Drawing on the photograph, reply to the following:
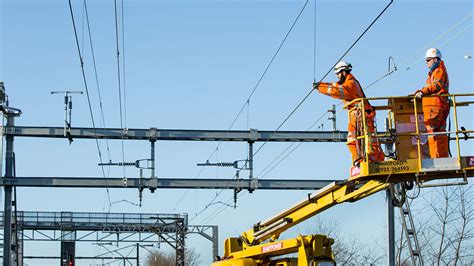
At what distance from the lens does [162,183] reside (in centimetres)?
3484

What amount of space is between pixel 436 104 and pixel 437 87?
33 centimetres

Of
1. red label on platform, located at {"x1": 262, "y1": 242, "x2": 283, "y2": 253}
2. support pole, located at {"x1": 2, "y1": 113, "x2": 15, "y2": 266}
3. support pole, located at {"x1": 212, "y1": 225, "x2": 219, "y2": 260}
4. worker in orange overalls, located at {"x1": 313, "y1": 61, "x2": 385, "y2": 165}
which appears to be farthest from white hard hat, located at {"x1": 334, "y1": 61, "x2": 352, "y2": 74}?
support pole, located at {"x1": 212, "y1": 225, "x2": 219, "y2": 260}

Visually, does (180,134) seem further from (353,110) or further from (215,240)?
(215,240)

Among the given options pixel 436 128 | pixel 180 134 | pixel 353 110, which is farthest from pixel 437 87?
pixel 180 134

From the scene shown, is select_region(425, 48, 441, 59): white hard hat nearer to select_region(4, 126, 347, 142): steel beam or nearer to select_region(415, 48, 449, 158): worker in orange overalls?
select_region(415, 48, 449, 158): worker in orange overalls

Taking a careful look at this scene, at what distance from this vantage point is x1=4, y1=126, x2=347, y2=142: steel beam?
3294cm

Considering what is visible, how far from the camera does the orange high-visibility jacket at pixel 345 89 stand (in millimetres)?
14695

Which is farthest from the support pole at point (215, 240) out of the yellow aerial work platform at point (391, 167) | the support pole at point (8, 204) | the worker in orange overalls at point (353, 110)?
the worker in orange overalls at point (353, 110)

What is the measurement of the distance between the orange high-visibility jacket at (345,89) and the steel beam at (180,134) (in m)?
19.1

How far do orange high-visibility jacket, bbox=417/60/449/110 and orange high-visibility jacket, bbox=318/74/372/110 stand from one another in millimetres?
1121

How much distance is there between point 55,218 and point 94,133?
1284 inches

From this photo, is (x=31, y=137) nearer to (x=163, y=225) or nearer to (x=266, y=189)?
(x=266, y=189)

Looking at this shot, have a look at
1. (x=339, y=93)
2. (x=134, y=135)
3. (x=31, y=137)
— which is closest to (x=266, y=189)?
(x=134, y=135)

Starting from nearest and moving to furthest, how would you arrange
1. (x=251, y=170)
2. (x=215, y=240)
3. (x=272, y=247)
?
(x=272, y=247) < (x=251, y=170) < (x=215, y=240)
